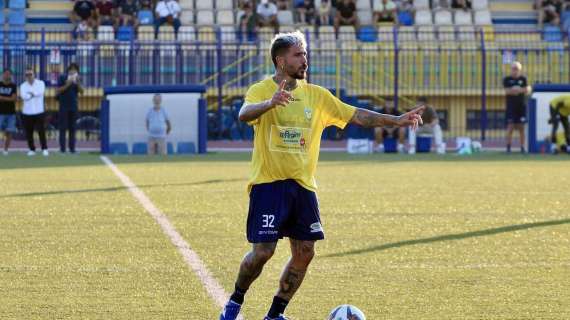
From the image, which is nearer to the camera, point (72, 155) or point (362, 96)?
point (72, 155)

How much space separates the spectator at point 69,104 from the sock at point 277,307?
934 inches

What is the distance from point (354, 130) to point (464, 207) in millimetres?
19251

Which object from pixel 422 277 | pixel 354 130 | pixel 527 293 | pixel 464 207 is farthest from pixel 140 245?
pixel 354 130

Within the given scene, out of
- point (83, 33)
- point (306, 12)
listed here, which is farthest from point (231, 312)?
point (306, 12)

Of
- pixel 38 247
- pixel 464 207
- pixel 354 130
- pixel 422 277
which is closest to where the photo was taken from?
pixel 422 277

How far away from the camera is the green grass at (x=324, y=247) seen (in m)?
9.05

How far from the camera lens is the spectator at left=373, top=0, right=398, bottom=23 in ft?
135

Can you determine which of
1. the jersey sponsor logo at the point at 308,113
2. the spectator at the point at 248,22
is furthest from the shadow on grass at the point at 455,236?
the spectator at the point at 248,22

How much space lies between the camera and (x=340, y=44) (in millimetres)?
38469

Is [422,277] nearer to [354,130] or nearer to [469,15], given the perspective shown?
[354,130]

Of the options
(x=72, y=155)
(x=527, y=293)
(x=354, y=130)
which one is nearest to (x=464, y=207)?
(x=527, y=293)

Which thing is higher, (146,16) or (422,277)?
(146,16)

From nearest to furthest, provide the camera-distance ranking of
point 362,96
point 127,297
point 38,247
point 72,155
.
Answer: point 127,297, point 38,247, point 72,155, point 362,96

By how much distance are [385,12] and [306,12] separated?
7.62ft
